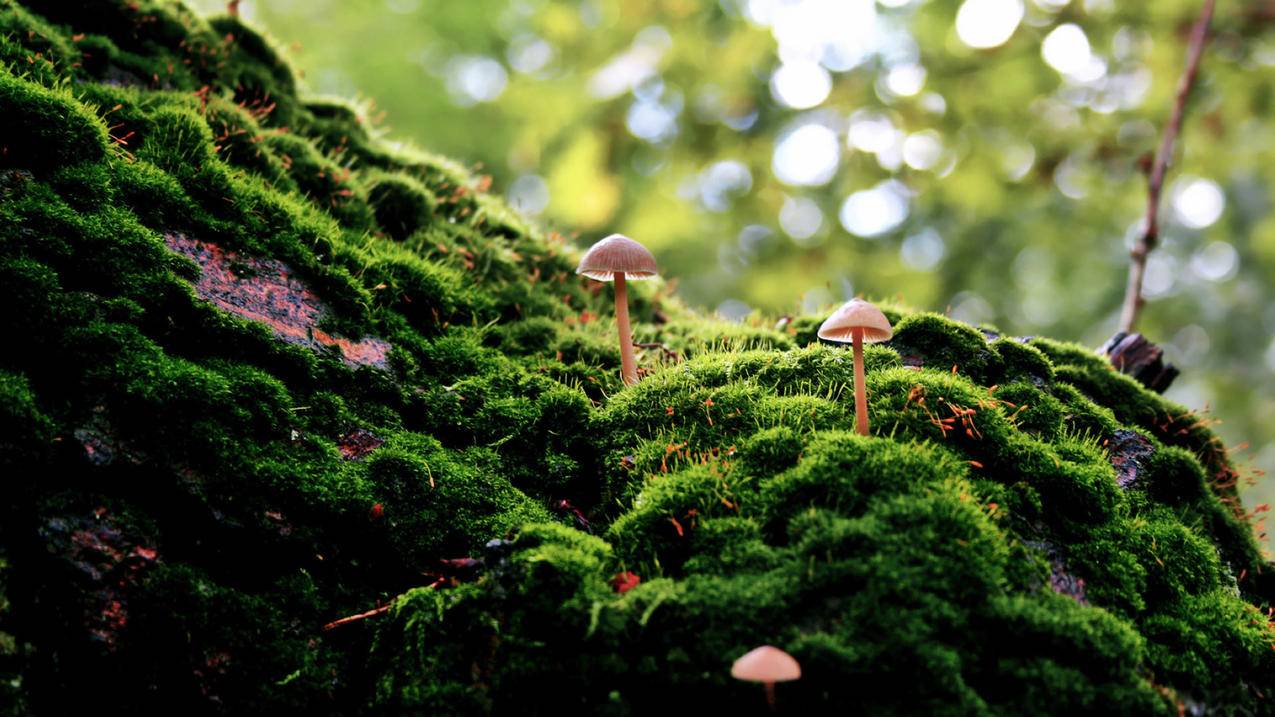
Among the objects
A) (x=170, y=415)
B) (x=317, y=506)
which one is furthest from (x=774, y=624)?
(x=170, y=415)

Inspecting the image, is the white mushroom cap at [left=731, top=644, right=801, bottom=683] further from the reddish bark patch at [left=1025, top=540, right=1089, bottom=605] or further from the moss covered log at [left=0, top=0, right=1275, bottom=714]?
the reddish bark patch at [left=1025, top=540, right=1089, bottom=605]

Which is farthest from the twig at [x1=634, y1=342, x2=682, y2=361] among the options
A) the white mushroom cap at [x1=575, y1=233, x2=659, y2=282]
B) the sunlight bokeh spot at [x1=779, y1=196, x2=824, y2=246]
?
the sunlight bokeh spot at [x1=779, y1=196, x2=824, y2=246]

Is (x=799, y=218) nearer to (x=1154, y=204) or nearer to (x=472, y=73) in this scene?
(x=1154, y=204)

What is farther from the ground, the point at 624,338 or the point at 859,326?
the point at 624,338

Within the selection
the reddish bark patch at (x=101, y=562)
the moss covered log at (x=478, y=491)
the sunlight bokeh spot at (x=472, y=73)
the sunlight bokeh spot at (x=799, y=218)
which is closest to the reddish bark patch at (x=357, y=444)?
the moss covered log at (x=478, y=491)

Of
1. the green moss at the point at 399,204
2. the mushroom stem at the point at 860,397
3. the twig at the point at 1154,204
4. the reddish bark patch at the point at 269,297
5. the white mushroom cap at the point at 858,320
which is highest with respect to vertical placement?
the twig at the point at 1154,204

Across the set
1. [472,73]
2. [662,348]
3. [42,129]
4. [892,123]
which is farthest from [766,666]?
[472,73]

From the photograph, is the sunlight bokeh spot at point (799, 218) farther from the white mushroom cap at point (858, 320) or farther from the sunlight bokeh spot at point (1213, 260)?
the sunlight bokeh spot at point (1213, 260)
